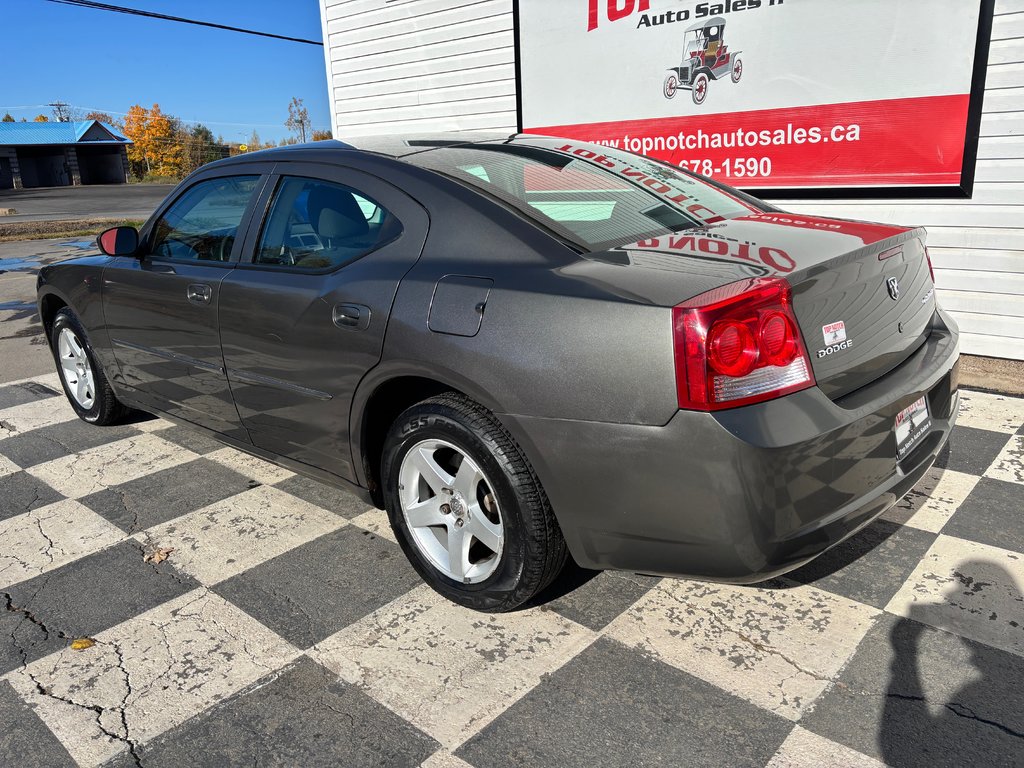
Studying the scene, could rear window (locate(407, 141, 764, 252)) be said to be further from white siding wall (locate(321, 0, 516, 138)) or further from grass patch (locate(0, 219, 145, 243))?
grass patch (locate(0, 219, 145, 243))

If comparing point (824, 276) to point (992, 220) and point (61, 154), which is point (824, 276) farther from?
point (61, 154)

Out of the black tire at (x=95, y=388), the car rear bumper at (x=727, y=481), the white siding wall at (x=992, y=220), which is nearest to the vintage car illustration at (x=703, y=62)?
the white siding wall at (x=992, y=220)

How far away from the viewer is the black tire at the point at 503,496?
2.36 m

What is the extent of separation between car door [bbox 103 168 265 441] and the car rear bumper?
1.72 meters

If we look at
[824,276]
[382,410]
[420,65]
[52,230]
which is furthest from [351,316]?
[52,230]

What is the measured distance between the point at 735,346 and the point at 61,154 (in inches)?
3278

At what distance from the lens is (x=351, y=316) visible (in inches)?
108

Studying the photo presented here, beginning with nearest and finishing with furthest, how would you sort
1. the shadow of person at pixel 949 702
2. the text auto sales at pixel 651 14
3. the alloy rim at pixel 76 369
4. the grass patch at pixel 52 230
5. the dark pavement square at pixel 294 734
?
1. the shadow of person at pixel 949 702
2. the dark pavement square at pixel 294 734
3. the alloy rim at pixel 76 369
4. the text auto sales at pixel 651 14
5. the grass patch at pixel 52 230

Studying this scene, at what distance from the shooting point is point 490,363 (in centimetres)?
231

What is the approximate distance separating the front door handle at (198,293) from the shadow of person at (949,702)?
9.39 ft

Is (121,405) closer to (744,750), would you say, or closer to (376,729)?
(376,729)

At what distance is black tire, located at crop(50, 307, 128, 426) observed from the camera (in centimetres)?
453

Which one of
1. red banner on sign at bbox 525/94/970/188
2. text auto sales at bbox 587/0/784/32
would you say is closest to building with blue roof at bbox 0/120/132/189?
text auto sales at bbox 587/0/784/32

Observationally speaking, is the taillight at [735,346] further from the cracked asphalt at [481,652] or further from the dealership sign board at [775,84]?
the dealership sign board at [775,84]
